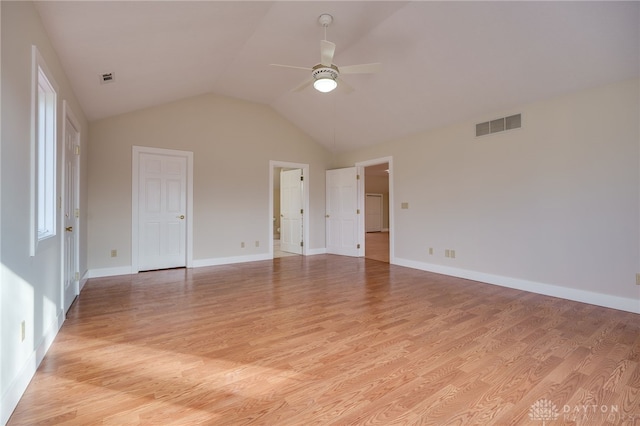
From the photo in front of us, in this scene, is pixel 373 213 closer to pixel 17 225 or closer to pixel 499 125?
pixel 499 125

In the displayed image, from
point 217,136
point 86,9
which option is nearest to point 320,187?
point 217,136

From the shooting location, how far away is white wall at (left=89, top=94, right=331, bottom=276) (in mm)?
4664

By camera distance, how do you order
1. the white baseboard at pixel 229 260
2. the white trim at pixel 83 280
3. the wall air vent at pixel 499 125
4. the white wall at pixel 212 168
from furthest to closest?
the white baseboard at pixel 229 260 < the white wall at pixel 212 168 < the wall air vent at pixel 499 125 < the white trim at pixel 83 280

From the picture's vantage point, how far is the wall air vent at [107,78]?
3.22 m

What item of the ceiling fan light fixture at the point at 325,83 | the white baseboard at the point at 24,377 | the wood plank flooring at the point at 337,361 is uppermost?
the ceiling fan light fixture at the point at 325,83

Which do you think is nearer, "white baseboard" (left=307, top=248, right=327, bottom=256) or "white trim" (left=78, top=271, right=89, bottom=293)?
"white trim" (left=78, top=271, right=89, bottom=293)

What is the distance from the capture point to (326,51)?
289 cm

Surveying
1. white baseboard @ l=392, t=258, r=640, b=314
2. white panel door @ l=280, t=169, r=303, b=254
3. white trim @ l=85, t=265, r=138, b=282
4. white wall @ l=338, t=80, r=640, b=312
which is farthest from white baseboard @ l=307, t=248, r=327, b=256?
white trim @ l=85, t=265, r=138, b=282

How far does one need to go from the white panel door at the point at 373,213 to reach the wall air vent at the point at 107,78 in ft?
33.7

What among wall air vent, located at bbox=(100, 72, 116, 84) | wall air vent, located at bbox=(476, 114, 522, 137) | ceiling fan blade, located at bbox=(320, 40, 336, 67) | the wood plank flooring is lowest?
the wood plank flooring

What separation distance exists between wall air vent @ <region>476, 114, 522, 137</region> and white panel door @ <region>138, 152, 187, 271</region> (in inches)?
195

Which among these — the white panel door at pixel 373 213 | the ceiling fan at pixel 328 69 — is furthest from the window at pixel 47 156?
the white panel door at pixel 373 213

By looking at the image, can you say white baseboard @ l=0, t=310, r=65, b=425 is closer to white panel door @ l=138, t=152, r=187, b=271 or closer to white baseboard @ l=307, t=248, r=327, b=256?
white panel door @ l=138, t=152, r=187, b=271

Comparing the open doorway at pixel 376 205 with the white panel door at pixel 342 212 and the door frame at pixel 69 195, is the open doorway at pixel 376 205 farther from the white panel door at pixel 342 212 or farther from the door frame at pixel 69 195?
the door frame at pixel 69 195
